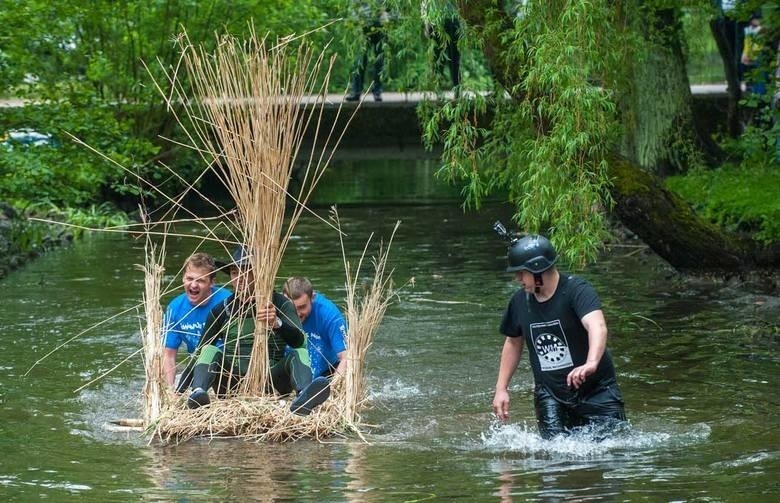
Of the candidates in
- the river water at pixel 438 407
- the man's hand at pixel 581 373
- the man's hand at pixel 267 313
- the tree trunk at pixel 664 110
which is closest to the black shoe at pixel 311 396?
the river water at pixel 438 407

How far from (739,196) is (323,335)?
857 cm

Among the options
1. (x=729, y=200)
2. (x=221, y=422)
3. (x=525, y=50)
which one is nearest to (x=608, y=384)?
(x=221, y=422)

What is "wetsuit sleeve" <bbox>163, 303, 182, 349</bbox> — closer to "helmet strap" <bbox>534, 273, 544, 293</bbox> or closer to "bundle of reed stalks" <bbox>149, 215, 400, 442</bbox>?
"bundle of reed stalks" <bbox>149, 215, 400, 442</bbox>

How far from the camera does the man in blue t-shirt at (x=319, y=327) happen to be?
33.1 feet

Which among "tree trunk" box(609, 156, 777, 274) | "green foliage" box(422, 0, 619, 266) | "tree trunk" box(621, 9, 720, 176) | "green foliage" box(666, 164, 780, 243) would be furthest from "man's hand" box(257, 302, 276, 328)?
"tree trunk" box(621, 9, 720, 176)

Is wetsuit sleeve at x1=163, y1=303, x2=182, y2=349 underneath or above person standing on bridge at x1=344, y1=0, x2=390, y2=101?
underneath

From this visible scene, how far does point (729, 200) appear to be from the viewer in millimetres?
17250

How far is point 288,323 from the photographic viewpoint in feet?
31.2

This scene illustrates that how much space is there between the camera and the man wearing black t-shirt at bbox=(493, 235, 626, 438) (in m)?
8.21

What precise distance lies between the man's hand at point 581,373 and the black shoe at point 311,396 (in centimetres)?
194

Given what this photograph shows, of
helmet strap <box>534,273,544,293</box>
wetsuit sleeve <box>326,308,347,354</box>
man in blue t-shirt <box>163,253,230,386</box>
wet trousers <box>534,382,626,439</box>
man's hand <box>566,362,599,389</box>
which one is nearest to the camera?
man's hand <box>566,362,599,389</box>

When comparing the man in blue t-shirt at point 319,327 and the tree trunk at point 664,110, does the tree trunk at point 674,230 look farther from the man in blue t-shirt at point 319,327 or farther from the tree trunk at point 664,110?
the man in blue t-shirt at point 319,327

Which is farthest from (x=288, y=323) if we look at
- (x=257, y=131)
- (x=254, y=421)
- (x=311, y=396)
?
(x=257, y=131)

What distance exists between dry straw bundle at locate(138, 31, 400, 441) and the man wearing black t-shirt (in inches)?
59.3
